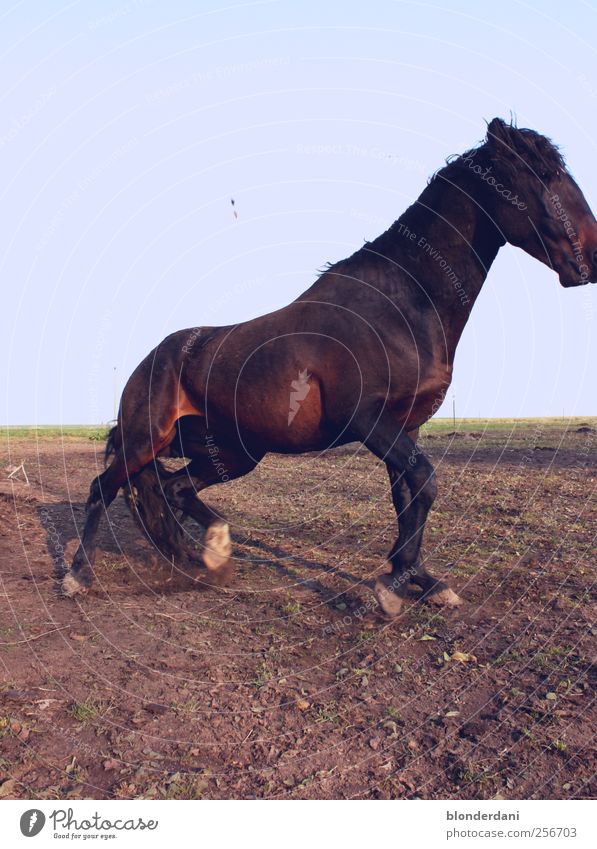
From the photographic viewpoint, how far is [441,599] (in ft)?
20.1

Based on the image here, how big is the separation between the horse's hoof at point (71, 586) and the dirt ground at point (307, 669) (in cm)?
10

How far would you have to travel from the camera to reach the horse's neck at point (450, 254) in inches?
246

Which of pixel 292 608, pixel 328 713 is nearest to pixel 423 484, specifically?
pixel 292 608

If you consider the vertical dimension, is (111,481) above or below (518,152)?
below

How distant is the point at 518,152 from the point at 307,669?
4055 mm

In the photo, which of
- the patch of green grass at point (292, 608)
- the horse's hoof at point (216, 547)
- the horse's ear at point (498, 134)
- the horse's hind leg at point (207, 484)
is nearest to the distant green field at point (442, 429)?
the horse's hind leg at point (207, 484)

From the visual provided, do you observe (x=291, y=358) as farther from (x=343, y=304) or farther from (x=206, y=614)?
(x=206, y=614)

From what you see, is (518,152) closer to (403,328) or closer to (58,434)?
(403,328)

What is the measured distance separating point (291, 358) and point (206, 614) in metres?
2.13

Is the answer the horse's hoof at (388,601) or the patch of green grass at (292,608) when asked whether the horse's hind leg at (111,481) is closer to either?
the patch of green grass at (292,608)

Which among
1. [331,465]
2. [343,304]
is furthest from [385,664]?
[331,465]

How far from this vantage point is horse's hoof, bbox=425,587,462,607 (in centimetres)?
612

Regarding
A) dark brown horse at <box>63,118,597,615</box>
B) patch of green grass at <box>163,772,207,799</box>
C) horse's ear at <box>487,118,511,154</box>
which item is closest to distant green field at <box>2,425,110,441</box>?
dark brown horse at <box>63,118,597,615</box>

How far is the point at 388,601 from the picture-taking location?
5922 mm
